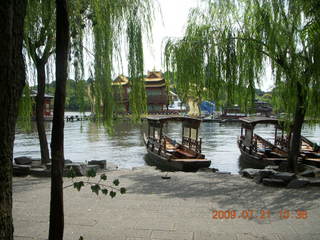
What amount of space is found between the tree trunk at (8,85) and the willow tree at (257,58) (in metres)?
6.74

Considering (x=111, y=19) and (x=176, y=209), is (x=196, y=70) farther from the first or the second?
(x=111, y=19)

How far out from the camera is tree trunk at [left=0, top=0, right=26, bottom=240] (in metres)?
1.57

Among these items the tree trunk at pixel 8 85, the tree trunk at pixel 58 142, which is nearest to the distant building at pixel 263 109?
the tree trunk at pixel 58 142

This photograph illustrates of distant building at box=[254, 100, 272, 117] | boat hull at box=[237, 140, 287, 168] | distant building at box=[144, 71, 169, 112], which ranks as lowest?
boat hull at box=[237, 140, 287, 168]

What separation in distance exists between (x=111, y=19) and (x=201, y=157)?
10.1 metres

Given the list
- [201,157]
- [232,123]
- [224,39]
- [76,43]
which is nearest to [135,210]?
[76,43]

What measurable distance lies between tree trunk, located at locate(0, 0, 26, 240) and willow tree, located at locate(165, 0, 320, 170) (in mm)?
6743

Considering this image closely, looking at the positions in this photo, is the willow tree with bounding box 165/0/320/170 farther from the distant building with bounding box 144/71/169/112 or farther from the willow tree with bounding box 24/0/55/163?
the distant building with bounding box 144/71/169/112

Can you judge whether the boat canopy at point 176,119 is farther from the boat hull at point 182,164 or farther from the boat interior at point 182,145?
the boat hull at point 182,164

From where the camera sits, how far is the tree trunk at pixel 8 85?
1.57 metres

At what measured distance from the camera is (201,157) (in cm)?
1299

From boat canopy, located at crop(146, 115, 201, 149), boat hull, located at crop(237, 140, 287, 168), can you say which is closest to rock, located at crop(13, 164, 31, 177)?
Result: boat canopy, located at crop(146, 115, 201, 149)

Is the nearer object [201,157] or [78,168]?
[78,168]

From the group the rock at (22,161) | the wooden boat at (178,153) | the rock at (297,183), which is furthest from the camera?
the wooden boat at (178,153)
